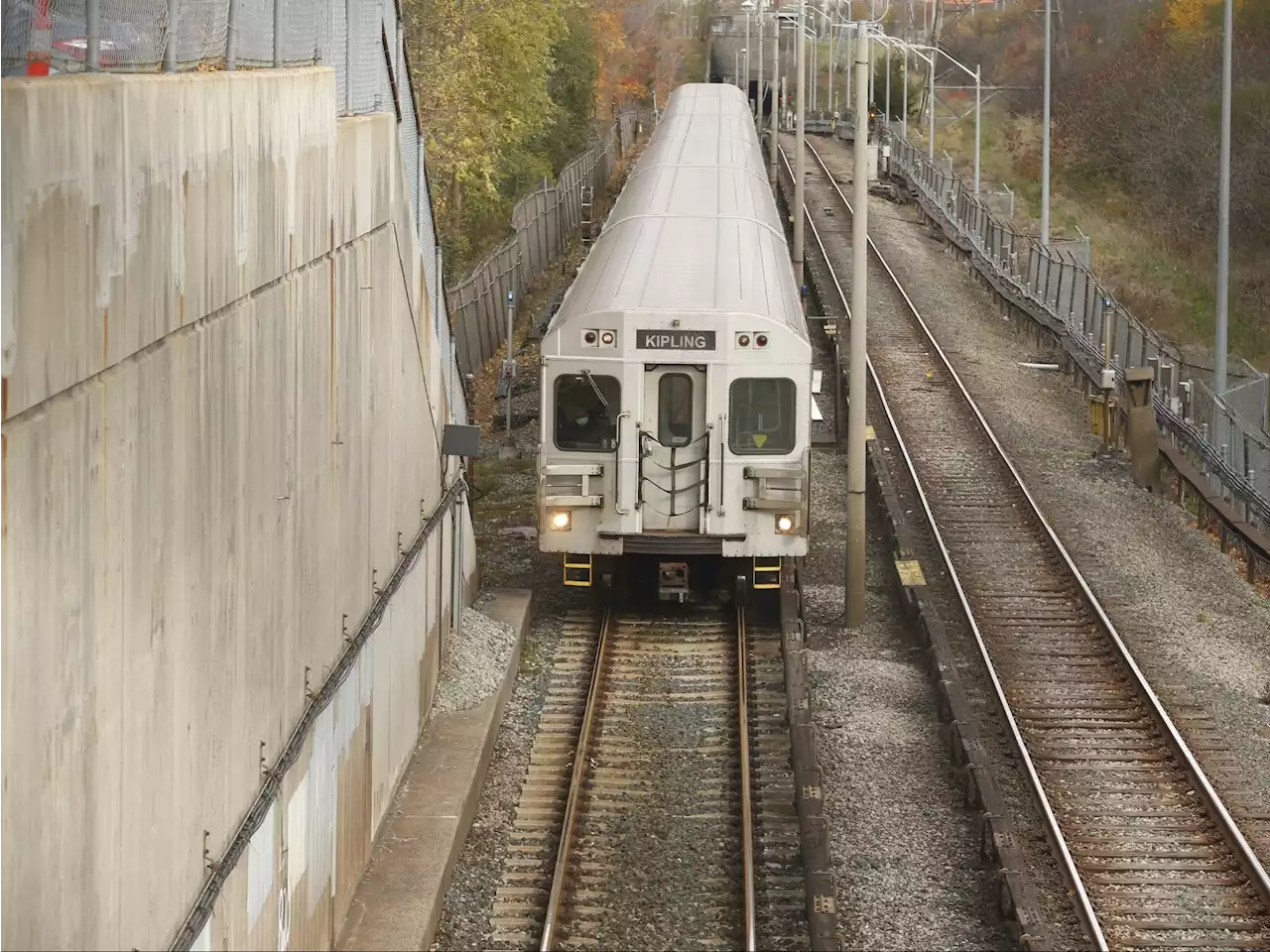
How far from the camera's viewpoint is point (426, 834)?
39.8 feet

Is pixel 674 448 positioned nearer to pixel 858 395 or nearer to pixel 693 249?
pixel 858 395

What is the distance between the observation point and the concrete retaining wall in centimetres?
523

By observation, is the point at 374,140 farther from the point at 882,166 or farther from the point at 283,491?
the point at 882,166

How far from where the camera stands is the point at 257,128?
8.18 metres

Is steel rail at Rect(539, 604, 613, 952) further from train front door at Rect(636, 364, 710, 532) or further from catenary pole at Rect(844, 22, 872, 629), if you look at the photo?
catenary pole at Rect(844, 22, 872, 629)

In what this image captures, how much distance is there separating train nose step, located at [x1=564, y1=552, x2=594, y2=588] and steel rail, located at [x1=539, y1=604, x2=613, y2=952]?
0.58m

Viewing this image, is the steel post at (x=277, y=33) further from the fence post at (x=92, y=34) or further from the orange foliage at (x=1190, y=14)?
the orange foliage at (x=1190, y=14)

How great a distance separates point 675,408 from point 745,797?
15.0 ft

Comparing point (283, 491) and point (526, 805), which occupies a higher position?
point (283, 491)

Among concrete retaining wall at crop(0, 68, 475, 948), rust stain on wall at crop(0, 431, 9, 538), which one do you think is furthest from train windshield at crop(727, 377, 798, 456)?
rust stain on wall at crop(0, 431, 9, 538)

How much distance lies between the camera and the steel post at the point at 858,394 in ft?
58.5

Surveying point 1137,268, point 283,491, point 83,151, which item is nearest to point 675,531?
point 283,491

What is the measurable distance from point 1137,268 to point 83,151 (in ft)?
175

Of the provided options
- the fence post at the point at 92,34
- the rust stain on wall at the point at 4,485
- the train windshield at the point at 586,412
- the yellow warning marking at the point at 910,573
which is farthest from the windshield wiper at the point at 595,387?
the rust stain on wall at the point at 4,485
